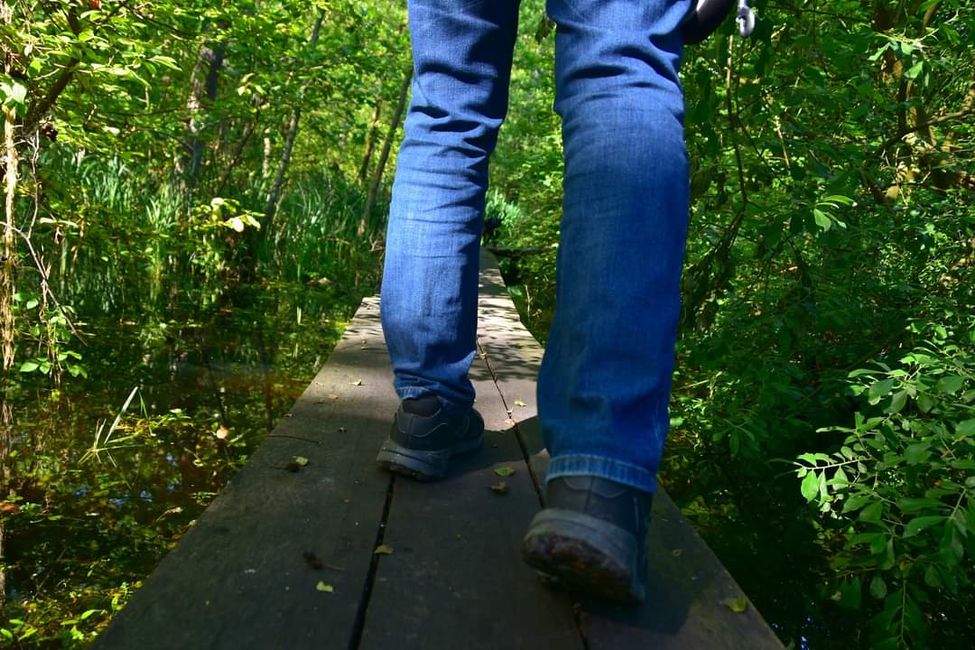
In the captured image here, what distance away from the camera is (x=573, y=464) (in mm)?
930

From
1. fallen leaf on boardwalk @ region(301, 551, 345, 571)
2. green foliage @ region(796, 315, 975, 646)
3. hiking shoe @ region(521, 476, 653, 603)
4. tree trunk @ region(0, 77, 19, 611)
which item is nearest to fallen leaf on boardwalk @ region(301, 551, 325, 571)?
fallen leaf on boardwalk @ region(301, 551, 345, 571)

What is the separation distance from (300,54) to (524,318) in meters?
2.24

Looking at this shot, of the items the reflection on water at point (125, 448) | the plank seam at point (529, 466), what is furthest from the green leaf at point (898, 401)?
the reflection on water at point (125, 448)

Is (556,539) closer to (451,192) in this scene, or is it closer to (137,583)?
(451,192)

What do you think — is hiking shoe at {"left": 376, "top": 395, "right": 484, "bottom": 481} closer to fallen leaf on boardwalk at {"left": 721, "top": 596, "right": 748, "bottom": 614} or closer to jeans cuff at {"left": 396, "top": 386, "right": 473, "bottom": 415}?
jeans cuff at {"left": 396, "top": 386, "right": 473, "bottom": 415}

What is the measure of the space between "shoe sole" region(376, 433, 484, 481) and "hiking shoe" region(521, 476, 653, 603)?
38cm

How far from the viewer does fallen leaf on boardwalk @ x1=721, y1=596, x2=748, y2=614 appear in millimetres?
966

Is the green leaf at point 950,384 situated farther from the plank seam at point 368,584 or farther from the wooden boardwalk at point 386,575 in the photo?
the plank seam at point 368,584

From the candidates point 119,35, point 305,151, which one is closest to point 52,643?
point 119,35

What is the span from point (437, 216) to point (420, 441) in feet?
1.18

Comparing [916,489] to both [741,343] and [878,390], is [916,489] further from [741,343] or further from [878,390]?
[741,343]

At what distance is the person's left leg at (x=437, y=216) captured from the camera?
1.25 metres

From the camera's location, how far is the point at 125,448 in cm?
221

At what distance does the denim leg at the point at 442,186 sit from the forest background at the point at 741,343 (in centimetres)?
78
